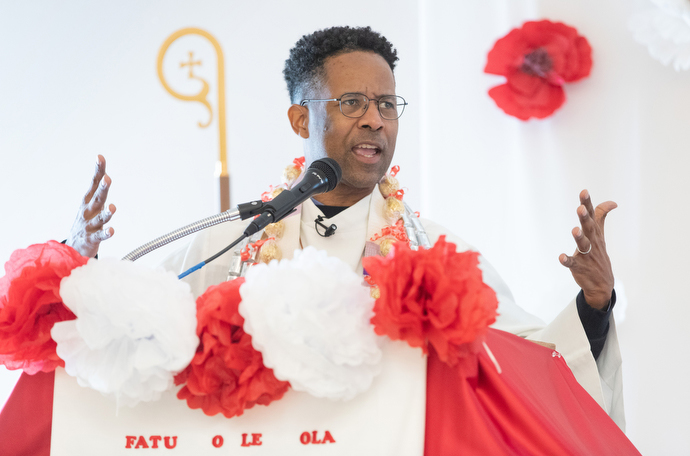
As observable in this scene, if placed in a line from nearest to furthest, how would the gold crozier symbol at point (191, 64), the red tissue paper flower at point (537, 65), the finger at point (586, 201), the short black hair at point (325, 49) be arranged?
the finger at point (586, 201)
the short black hair at point (325, 49)
the red tissue paper flower at point (537, 65)
the gold crozier symbol at point (191, 64)

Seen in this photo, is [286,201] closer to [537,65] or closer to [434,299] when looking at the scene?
[434,299]

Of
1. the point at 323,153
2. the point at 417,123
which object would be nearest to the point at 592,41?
the point at 417,123

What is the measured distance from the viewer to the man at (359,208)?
4.91 ft

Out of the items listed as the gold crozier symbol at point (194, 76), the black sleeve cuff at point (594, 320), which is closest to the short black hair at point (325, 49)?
the black sleeve cuff at point (594, 320)

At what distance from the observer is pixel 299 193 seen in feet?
3.82

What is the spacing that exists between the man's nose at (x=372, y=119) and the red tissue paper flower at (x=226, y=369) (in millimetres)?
986

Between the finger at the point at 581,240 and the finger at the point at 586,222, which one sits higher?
the finger at the point at 586,222

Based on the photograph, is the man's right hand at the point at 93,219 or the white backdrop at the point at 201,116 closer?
the man's right hand at the point at 93,219

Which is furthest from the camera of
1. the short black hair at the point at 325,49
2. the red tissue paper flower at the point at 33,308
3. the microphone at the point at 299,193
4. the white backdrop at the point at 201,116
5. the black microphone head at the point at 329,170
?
the white backdrop at the point at 201,116

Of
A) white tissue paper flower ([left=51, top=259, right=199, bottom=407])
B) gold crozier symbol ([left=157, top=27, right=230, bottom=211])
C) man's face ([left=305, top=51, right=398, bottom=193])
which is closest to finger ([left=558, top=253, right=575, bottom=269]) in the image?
man's face ([left=305, top=51, right=398, bottom=193])

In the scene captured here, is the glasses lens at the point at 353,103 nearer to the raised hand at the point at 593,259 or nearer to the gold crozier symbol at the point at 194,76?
the raised hand at the point at 593,259

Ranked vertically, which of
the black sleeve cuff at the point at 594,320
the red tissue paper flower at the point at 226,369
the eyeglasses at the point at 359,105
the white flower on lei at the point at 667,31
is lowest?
the red tissue paper flower at the point at 226,369

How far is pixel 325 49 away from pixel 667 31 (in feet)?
4.22

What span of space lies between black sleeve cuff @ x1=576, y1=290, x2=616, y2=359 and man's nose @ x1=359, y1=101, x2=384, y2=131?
2.37 ft
